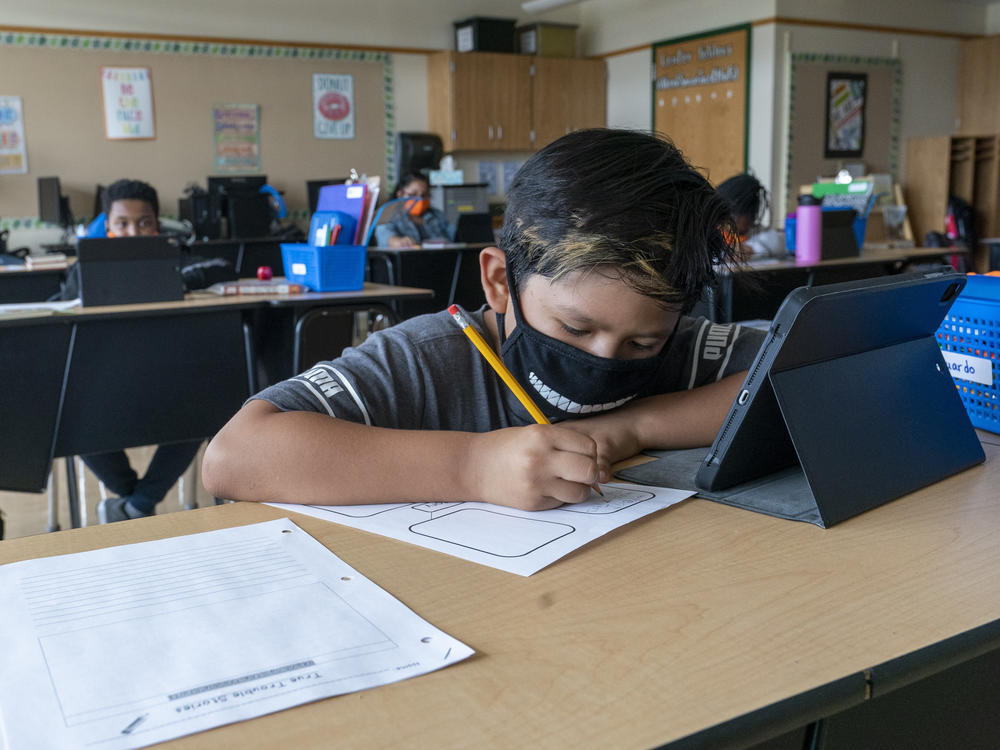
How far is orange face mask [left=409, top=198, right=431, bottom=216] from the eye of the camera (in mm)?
6444

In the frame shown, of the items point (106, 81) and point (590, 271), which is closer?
point (590, 271)

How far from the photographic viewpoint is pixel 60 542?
755mm

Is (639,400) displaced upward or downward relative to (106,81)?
downward

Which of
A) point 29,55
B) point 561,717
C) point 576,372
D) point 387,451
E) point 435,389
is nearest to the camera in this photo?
point 561,717

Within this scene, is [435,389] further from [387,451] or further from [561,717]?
[561,717]

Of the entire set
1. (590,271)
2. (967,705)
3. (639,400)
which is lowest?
(967,705)

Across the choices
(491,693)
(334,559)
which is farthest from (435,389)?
(491,693)

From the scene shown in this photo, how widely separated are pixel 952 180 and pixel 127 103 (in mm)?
7176

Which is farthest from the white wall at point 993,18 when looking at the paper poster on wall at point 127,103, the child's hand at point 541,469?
the child's hand at point 541,469

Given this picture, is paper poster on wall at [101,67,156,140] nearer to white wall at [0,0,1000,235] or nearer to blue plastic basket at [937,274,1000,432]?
white wall at [0,0,1000,235]

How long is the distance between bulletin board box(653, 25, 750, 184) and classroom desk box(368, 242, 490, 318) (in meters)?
2.74

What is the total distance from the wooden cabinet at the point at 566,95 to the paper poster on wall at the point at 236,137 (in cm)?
256

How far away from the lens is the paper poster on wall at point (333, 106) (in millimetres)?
7801

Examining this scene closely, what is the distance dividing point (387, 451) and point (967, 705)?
52 centimetres
